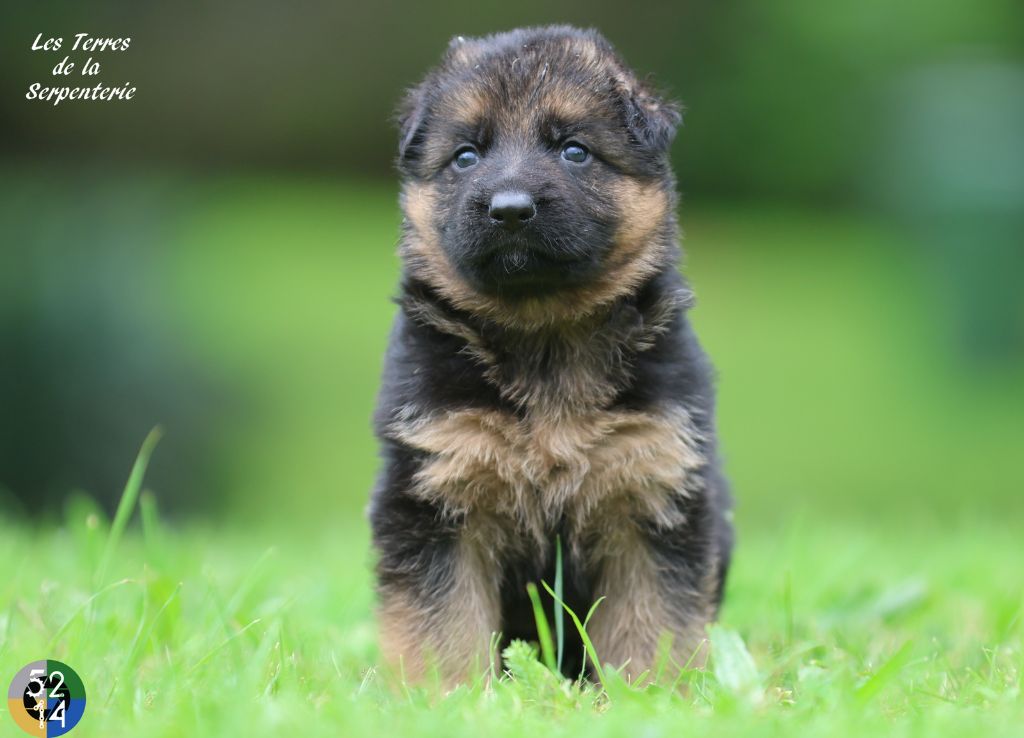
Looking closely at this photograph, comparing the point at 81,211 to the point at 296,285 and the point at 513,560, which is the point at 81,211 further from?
the point at 513,560

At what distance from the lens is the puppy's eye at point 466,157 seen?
3.97 metres

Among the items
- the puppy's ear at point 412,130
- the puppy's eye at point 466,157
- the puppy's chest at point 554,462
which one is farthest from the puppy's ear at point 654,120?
the puppy's chest at point 554,462

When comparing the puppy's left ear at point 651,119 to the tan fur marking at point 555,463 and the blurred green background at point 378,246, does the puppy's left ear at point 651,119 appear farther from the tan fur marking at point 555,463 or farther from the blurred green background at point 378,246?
the blurred green background at point 378,246

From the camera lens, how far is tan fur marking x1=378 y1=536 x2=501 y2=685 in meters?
3.63

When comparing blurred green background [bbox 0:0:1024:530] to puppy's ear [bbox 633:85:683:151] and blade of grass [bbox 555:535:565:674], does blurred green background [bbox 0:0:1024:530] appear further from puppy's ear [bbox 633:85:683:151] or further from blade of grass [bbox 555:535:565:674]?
blade of grass [bbox 555:535:565:674]

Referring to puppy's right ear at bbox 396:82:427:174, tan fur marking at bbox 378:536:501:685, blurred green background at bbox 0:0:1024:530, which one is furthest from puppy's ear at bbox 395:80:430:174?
blurred green background at bbox 0:0:1024:530

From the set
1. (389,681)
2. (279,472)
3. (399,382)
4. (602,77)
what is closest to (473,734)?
(389,681)

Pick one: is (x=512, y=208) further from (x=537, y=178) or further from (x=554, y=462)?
(x=554, y=462)

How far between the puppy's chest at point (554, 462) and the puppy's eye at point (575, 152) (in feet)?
2.63

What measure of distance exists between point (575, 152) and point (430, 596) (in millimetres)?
1403

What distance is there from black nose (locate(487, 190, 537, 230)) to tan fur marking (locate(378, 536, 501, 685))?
0.90 metres

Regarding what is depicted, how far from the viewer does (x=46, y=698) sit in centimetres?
302

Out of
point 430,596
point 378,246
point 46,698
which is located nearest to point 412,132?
point 430,596

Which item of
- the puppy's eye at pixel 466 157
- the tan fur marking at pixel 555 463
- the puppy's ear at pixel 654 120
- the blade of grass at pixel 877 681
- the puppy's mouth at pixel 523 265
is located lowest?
the blade of grass at pixel 877 681
